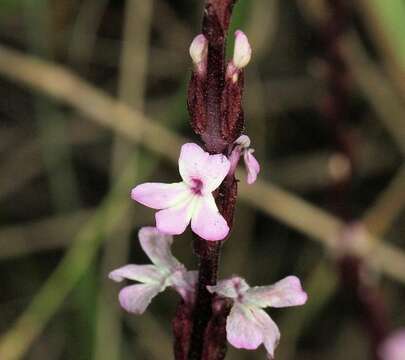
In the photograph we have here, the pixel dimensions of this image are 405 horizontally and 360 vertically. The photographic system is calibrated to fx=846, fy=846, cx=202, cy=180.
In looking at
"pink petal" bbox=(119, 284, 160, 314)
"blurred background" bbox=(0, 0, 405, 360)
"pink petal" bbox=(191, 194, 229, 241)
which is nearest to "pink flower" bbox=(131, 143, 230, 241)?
"pink petal" bbox=(191, 194, 229, 241)

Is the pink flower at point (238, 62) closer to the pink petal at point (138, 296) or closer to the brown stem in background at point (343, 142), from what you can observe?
the pink petal at point (138, 296)

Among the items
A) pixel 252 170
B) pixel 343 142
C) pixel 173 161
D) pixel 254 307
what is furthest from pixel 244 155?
pixel 173 161

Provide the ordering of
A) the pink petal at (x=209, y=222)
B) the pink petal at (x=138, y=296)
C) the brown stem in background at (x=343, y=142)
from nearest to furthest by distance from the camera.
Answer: the pink petal at (x=209, y=222) < the pink petal at (x=138, y=296) < the brown stem in background at (x=343, y=142)

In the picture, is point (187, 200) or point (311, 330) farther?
point (311, 330)

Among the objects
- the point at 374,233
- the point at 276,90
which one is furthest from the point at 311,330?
Result: the point at 276,90

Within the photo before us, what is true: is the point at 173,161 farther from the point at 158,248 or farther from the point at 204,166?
the point at 204,166

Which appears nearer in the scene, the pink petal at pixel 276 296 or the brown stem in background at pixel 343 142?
the pink petal at pixel 276 296

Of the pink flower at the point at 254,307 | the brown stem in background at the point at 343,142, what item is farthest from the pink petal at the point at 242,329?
the brown stem in background at the point at 343,142

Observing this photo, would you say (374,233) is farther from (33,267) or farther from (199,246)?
(199,246)
